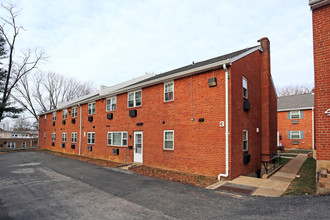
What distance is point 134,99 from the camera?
14047 millimetres

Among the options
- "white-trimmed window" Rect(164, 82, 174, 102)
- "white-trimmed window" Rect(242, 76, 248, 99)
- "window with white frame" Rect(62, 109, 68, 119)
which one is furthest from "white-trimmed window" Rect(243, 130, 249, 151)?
"window with white frame" Rect(62, 109, 68, 119)

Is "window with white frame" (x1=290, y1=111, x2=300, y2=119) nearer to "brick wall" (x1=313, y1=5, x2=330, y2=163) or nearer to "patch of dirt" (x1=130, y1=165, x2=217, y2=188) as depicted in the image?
"brick wall" (x1=313, y1=5, x2=330, y2=163)

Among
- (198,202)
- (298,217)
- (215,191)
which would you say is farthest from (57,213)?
(298,217)

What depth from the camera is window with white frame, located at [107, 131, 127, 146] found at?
14456 millimetres

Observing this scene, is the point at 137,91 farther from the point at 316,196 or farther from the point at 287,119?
the point at 287,119

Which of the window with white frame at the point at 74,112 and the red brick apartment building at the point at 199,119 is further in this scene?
the window with white frame at the point at 74,112

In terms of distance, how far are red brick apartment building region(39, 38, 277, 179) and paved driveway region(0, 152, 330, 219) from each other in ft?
8.16

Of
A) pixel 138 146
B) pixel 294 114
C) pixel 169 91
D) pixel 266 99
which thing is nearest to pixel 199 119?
pixel 169 91

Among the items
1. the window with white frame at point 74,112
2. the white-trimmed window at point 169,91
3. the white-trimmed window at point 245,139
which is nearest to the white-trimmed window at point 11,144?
the window with white frame at point 74,112

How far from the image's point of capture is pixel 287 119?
25656mm

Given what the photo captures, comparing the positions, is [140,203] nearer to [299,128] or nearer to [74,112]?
[74,112]

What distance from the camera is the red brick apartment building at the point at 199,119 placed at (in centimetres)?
899

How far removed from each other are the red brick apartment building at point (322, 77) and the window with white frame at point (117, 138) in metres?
11.5

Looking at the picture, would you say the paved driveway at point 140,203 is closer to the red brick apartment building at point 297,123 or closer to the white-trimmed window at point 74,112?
the white-trimmed window at point 74,112
